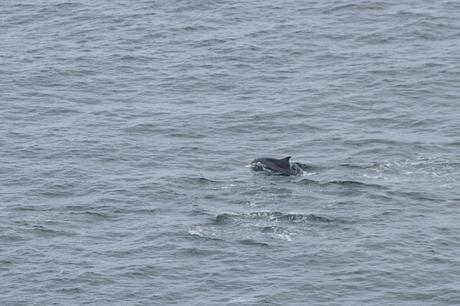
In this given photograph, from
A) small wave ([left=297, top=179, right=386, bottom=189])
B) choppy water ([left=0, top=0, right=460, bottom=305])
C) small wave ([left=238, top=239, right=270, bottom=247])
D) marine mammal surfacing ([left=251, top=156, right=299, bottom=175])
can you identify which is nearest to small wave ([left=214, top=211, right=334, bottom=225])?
choppy water ([left=0, top=0, right=460, bottom=305])

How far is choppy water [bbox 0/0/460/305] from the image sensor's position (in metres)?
61.9

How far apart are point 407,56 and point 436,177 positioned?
2651 centimetres

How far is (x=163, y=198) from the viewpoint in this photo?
72250 millimetres

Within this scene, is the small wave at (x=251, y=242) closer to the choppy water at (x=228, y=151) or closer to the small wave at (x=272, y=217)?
the choppy water at (x=228, y=151)

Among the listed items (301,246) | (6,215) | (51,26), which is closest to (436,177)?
(301,246)

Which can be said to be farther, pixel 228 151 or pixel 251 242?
pixel 228 151

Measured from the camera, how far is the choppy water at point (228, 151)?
2437 inches

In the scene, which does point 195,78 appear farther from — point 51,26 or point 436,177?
point 436,177

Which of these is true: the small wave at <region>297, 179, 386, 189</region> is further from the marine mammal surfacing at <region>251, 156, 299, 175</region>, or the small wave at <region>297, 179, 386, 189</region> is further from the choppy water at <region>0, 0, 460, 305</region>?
the marine mammal surfacing at <region>251, 156, 299, 175</region>

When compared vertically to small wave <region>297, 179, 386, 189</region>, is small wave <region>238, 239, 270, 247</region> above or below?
above

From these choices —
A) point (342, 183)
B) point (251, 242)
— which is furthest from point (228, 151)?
point (251, 242)

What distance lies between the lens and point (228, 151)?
80.4 metres

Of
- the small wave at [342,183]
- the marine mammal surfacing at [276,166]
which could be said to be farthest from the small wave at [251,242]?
the marine mammal surfacing at [276,166]

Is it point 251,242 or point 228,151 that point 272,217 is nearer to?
point 251,242
